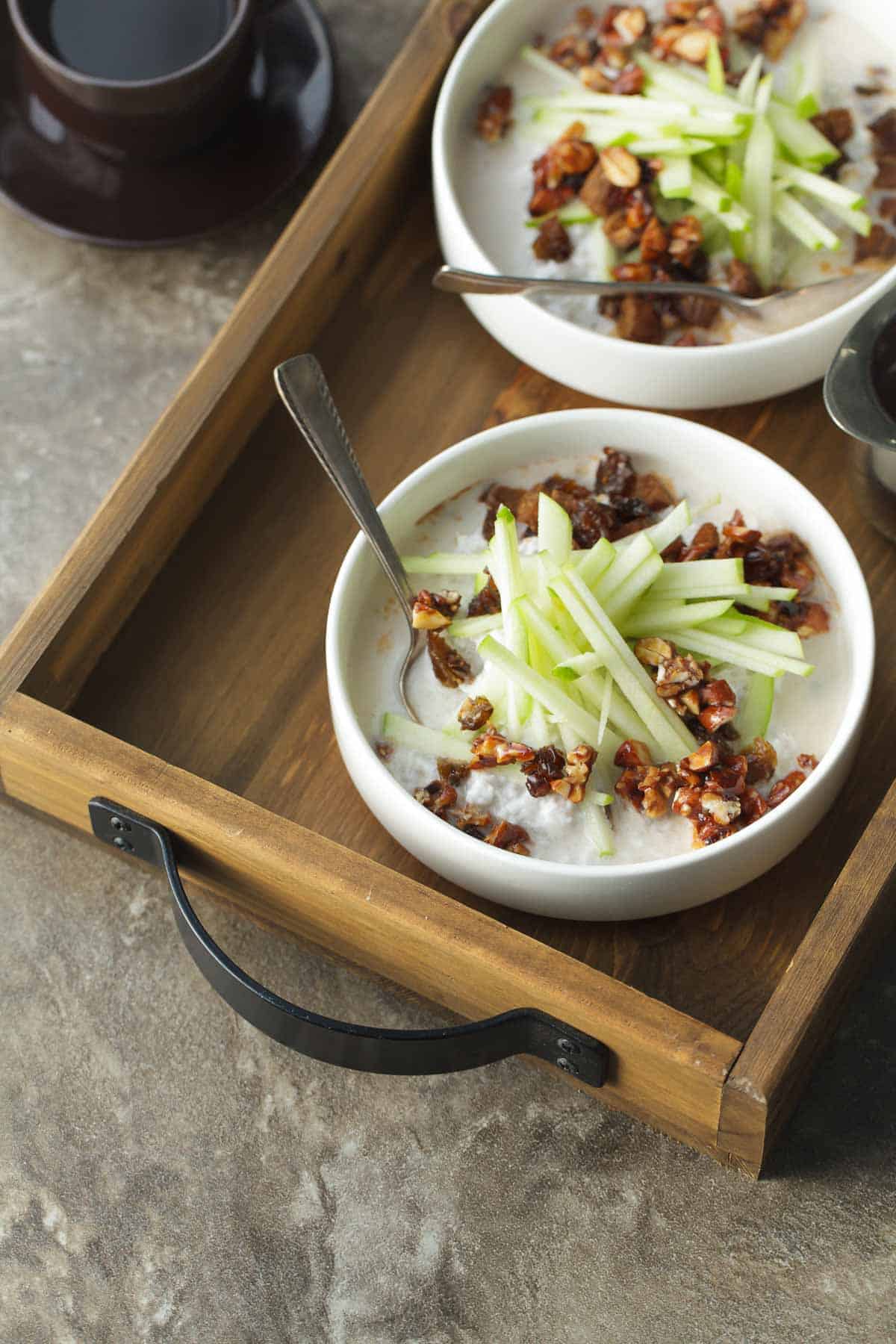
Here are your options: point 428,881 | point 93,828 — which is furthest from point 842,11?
point 93,828

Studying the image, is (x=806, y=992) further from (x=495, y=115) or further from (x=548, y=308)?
(x=495, y=115)

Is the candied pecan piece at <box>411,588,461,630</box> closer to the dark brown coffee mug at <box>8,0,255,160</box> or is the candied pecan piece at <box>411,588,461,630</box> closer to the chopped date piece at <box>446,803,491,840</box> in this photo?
the chopped date piece at <box>446,803,491,840</box>

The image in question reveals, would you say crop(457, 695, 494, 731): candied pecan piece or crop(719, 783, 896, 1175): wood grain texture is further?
crop(457, 695, 494, 731): candied pecan piece

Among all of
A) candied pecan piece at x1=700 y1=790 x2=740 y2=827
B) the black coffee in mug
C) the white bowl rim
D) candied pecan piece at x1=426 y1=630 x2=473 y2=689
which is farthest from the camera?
the black coffee in mug

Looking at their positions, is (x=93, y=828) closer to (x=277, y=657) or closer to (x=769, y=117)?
(x=277, y=657)

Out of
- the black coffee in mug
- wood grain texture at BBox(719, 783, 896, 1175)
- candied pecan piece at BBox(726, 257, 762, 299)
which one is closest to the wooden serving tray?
wood grain texture at BBox(719, 783, 896, 1175)

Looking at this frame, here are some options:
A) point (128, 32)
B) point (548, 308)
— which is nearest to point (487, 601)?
Result: point (548, 308)
